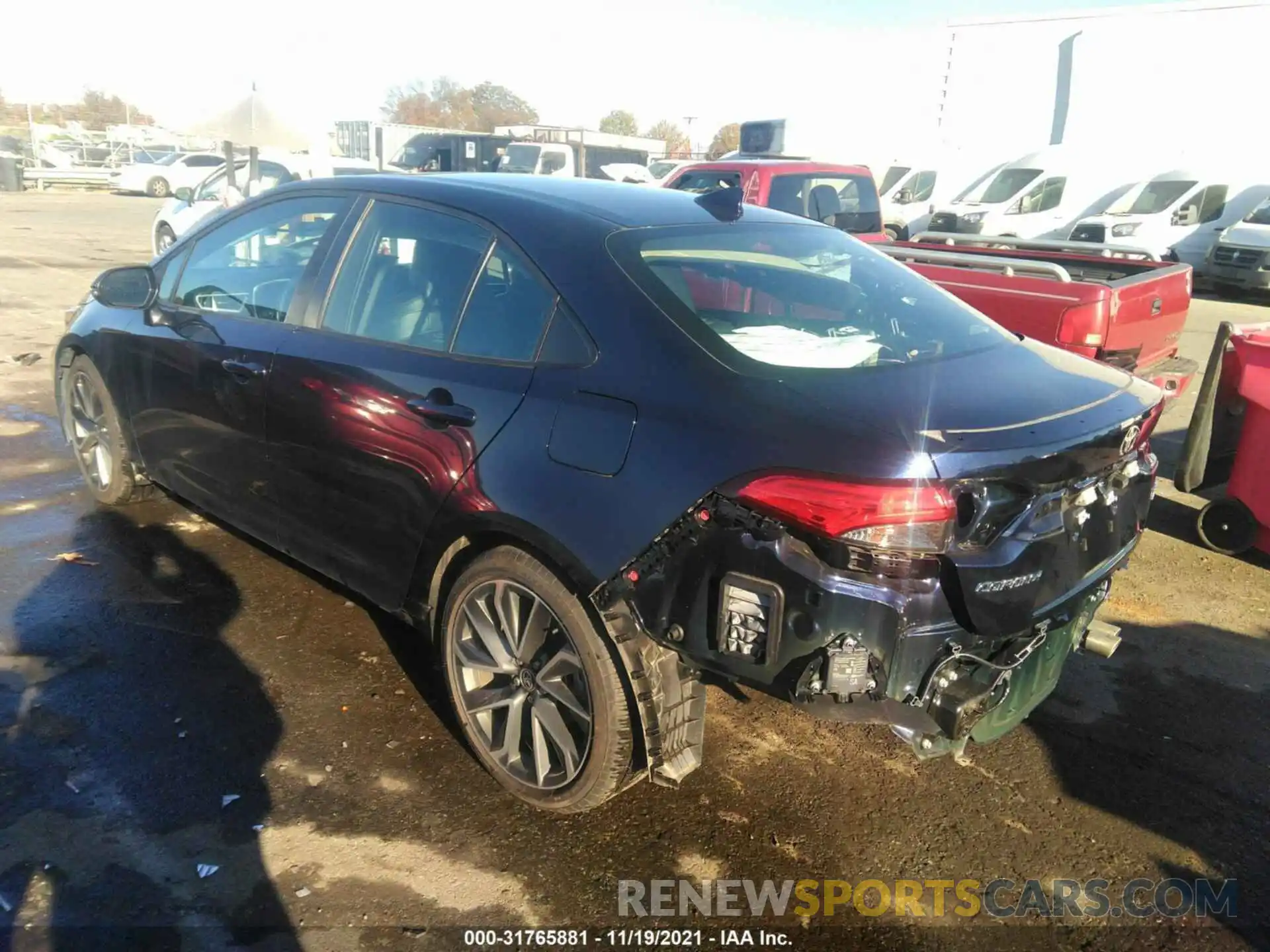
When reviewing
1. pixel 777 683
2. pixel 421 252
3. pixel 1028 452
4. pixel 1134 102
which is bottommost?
pixel 777 683

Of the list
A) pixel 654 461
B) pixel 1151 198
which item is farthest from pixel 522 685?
pixel 1151 198

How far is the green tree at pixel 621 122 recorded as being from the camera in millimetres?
71938

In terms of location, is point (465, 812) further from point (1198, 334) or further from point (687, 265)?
point (1198, 334)

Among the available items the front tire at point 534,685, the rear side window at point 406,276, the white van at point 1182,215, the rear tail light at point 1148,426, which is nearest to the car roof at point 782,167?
the rear side window at point 406,276

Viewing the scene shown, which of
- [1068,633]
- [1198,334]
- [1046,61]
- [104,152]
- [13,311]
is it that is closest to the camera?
[1068,633]

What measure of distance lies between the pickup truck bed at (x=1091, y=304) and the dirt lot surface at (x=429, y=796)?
1.56 meters

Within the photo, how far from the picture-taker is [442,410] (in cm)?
288

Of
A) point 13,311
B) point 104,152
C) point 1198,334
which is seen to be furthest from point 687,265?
point 104,152

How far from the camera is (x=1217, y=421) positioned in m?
5.02

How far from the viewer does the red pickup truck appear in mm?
9023

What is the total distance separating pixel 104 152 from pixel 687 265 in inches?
1731

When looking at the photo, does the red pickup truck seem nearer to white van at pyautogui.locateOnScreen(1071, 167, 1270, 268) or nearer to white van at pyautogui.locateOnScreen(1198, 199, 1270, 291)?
white van at pyautogui.locateOnScreen(1071, 167, 1270, 268)

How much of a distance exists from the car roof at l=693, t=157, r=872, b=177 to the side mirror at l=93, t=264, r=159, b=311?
620 centimetres

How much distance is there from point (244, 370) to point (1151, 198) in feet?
65.3
